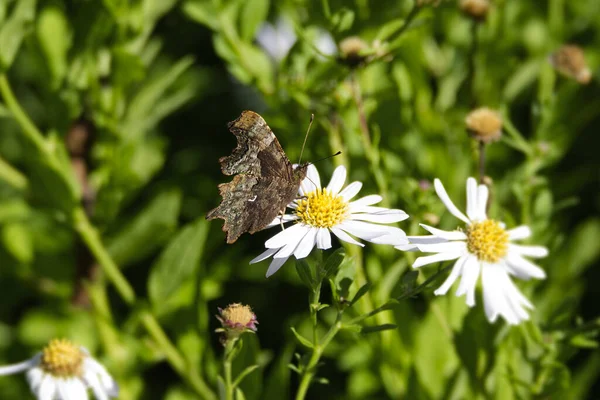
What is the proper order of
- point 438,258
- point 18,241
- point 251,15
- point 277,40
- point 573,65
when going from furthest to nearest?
point 277,40 → point 18,241 → point 573,65 → point 251,15 → point 438,258

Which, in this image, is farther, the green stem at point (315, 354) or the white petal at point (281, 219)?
the white petal at point (281, 219)

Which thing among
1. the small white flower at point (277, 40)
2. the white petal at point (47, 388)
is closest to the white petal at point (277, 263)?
the white petal at point (47, 388)

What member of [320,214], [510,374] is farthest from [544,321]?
[320,214]

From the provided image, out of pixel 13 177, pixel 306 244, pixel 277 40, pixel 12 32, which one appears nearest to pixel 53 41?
pixel 12 32

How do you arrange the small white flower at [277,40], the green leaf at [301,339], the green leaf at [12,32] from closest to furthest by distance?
the green leaf at [301,339] → the green leaf at [12,32] → the small white flower at [277,40]

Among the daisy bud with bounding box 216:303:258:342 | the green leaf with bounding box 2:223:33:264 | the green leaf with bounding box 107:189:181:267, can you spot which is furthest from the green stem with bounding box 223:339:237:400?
the green leaf with bounding box 2:223:33:264

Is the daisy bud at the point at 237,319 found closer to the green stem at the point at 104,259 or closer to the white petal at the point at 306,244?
the white petal at the point at 306,244

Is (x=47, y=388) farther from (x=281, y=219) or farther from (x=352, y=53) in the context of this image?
(x=352, y=53)

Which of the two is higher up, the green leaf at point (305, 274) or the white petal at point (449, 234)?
the white petal at point (449, 234)

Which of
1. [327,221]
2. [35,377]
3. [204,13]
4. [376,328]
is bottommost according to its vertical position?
[376,328]
